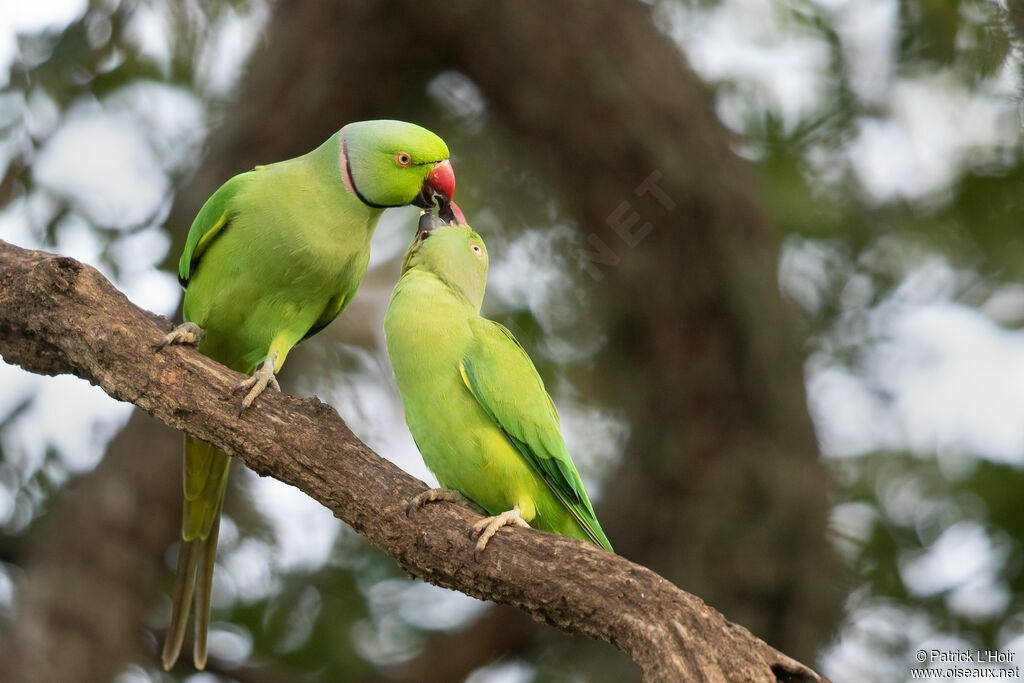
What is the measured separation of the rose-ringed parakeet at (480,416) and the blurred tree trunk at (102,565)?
3.25m

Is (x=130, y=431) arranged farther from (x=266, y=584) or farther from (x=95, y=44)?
(x=95, y=44)

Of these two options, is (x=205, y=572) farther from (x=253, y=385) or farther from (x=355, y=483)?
(x=355, y=483)

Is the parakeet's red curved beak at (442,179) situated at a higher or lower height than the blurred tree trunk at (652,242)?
lower

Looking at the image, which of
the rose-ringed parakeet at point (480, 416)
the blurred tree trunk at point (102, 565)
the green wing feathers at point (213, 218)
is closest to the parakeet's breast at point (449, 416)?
the rose-ringed parakeet at point (480, 416)

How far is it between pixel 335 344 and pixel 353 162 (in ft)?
9.26

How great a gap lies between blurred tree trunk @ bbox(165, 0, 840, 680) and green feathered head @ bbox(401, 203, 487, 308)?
2.34m

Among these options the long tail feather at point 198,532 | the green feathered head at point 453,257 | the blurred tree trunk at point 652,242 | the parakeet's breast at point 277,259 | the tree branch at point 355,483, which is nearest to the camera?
the tree branch at point 355,483

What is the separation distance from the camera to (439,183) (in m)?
3.48

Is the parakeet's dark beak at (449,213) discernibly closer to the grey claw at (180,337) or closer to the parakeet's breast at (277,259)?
the parakeet's breast at (277,259)

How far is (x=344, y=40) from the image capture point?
5934 mm

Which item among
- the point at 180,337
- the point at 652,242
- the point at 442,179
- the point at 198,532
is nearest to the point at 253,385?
the point at 180,337

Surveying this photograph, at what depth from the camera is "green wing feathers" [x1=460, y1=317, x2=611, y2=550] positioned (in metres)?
2.97

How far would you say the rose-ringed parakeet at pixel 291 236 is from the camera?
11.4 feet

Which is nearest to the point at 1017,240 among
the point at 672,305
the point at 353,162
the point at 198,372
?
the point at 672,305
